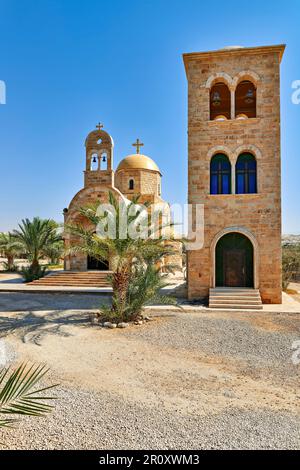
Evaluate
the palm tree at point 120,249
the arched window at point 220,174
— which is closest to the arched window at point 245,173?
the arched window at point 220,174

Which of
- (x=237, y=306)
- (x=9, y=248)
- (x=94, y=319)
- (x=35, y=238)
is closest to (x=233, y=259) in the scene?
(x=237, y=306)

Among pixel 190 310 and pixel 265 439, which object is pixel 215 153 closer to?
pixel 190 310

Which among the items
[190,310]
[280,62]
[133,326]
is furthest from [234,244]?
[280,62]

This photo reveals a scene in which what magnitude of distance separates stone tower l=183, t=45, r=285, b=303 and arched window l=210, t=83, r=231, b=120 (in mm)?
758

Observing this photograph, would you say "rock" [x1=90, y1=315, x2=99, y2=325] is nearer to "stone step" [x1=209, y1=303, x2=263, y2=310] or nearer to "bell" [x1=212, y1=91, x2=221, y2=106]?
Answer: "stone step" [x1=209, y1=303, x2=263, y2=310]

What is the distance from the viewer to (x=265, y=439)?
341 centimetres

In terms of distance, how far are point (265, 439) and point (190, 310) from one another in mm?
6693

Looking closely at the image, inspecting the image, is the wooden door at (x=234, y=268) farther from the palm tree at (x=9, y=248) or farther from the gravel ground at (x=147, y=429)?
the palm tree at (x=9, y=248)

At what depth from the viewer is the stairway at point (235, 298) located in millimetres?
10513

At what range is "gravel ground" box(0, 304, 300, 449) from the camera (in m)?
3.43

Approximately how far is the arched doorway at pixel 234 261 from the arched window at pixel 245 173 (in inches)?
73.4

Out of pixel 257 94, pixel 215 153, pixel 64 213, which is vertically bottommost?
pixel 64 213

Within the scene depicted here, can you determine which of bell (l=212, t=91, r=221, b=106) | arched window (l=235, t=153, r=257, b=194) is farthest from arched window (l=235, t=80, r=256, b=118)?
arched window (l=235, t=153, r=257, b=194)
